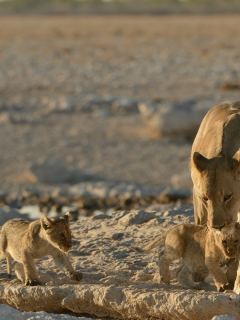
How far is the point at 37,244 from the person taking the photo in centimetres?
654

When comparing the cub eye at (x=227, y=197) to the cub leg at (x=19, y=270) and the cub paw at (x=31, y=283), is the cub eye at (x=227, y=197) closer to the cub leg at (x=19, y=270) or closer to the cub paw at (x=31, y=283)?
the cub paw at (x=31, y=283)

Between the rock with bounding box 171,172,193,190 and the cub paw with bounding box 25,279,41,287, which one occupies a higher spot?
the cub paw with bounding box 25,279,41,287

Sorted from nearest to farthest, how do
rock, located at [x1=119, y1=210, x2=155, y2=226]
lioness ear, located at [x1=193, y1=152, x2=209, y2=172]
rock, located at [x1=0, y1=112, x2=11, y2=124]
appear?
lioness ear, located at [x1=193, y1=152, x2=209, y2=172] → rock, located at [x1=119, y1=210, x2=155, y2=226] → rock, located at [x1=0, y1=112, x2=11, y2=124]

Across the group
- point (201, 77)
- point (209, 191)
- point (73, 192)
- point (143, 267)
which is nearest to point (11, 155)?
point (73, 192)

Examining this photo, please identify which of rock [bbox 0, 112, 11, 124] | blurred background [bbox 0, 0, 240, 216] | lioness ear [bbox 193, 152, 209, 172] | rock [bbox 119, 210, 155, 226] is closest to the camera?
lioness ear [bbox 193, 152, 209, 172]

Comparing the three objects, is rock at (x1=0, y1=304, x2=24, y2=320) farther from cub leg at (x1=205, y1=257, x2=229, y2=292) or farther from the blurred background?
the blurred background

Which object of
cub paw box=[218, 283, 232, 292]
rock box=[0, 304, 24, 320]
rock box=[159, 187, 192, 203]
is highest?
rock box=[0, 304, 24, 320]

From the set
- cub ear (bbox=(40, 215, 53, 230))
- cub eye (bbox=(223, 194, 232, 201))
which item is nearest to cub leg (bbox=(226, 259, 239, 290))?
cub eye (bbox=(223, 194, 232, 201))

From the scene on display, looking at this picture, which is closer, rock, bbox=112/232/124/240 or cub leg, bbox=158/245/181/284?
cub leg, bbox=158/245/181/284

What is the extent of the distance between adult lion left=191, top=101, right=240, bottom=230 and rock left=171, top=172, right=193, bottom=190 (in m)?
7.01

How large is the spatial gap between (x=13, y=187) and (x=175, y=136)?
4182 mm

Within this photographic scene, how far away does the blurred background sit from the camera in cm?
1418

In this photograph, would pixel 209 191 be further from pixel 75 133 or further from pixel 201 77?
pixel 201 77

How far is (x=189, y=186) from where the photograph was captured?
13844 mm
